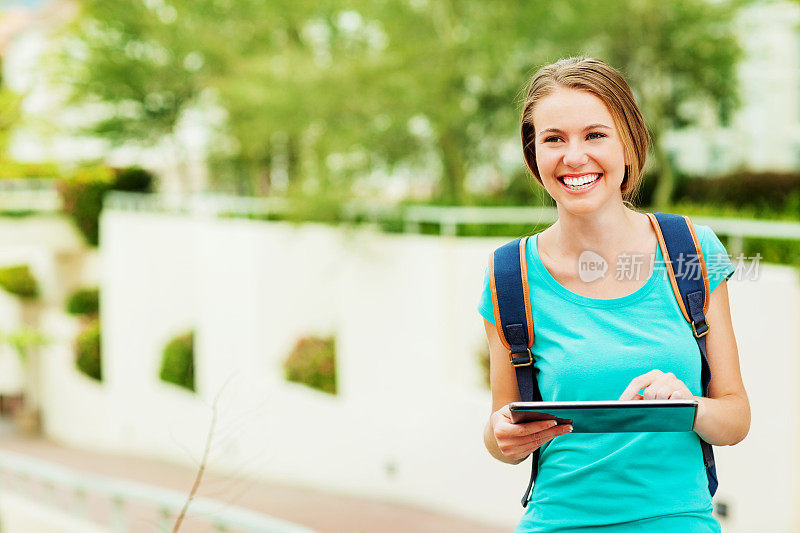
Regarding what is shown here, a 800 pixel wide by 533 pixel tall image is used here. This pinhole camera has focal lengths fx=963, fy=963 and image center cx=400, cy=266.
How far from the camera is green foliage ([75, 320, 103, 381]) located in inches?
794

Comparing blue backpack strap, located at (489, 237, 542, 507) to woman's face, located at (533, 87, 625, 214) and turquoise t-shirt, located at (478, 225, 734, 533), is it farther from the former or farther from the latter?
woman's face, located at (533, 87, 625, 214)

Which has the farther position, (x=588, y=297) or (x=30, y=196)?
(x=30, y=196)

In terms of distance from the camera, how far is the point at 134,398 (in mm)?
18766

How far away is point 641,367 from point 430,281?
9002 mm

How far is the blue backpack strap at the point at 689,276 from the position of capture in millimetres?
1633

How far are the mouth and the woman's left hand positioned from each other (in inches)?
13.7

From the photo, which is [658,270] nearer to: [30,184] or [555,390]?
[555,390]

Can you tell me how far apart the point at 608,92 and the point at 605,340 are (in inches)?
16.9

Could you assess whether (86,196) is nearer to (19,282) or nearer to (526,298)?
(19,282)

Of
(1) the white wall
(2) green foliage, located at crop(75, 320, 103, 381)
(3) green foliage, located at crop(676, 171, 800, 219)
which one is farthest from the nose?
(2) green foliage, located at crop(75, 320, 103, 381)

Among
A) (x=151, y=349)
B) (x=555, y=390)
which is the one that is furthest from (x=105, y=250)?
(x=555, y=390)

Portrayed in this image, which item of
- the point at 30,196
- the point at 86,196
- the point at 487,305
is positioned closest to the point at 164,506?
the point at 487,305

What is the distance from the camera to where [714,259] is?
1665 millimetres

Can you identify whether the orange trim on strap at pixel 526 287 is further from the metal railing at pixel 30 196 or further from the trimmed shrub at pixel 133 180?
the trimmed shrub at pixel 133 180
